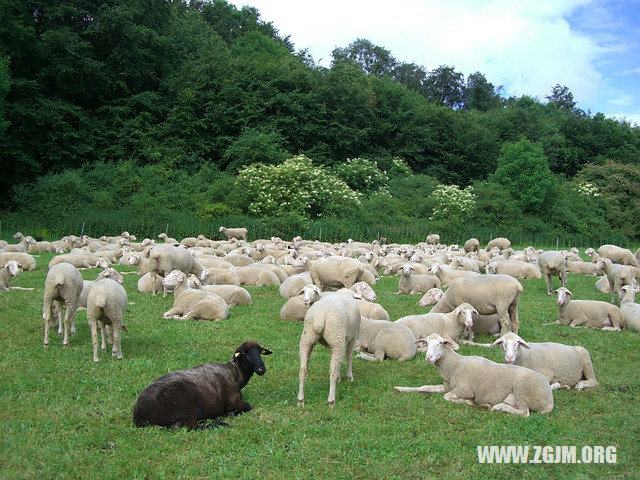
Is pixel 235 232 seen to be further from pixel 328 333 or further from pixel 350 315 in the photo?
pixel 328 333

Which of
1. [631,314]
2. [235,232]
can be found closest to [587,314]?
[631,314]

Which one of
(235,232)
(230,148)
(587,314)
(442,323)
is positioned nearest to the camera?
(442,323)

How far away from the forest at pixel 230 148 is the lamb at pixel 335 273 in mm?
17036

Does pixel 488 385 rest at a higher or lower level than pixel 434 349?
lower

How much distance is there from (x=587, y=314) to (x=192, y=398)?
9737 mm

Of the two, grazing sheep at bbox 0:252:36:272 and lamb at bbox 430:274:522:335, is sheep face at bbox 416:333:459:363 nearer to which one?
lamb at bbox 430:274:522:335

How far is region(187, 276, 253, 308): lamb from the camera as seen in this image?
1470 cm

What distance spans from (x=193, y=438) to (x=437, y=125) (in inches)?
2397

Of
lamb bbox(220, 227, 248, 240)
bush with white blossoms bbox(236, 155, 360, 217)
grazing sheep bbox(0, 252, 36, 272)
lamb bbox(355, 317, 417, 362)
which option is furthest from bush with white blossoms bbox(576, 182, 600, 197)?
lamb bbox(355, 317, 417, 362)

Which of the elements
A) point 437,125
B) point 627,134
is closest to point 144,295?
point 437,125

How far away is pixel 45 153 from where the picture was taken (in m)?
42.7

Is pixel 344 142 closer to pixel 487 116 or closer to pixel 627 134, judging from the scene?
pixel 487 116

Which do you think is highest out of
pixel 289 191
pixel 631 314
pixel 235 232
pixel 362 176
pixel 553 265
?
pixel 362 176

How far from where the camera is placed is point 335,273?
16.4m
